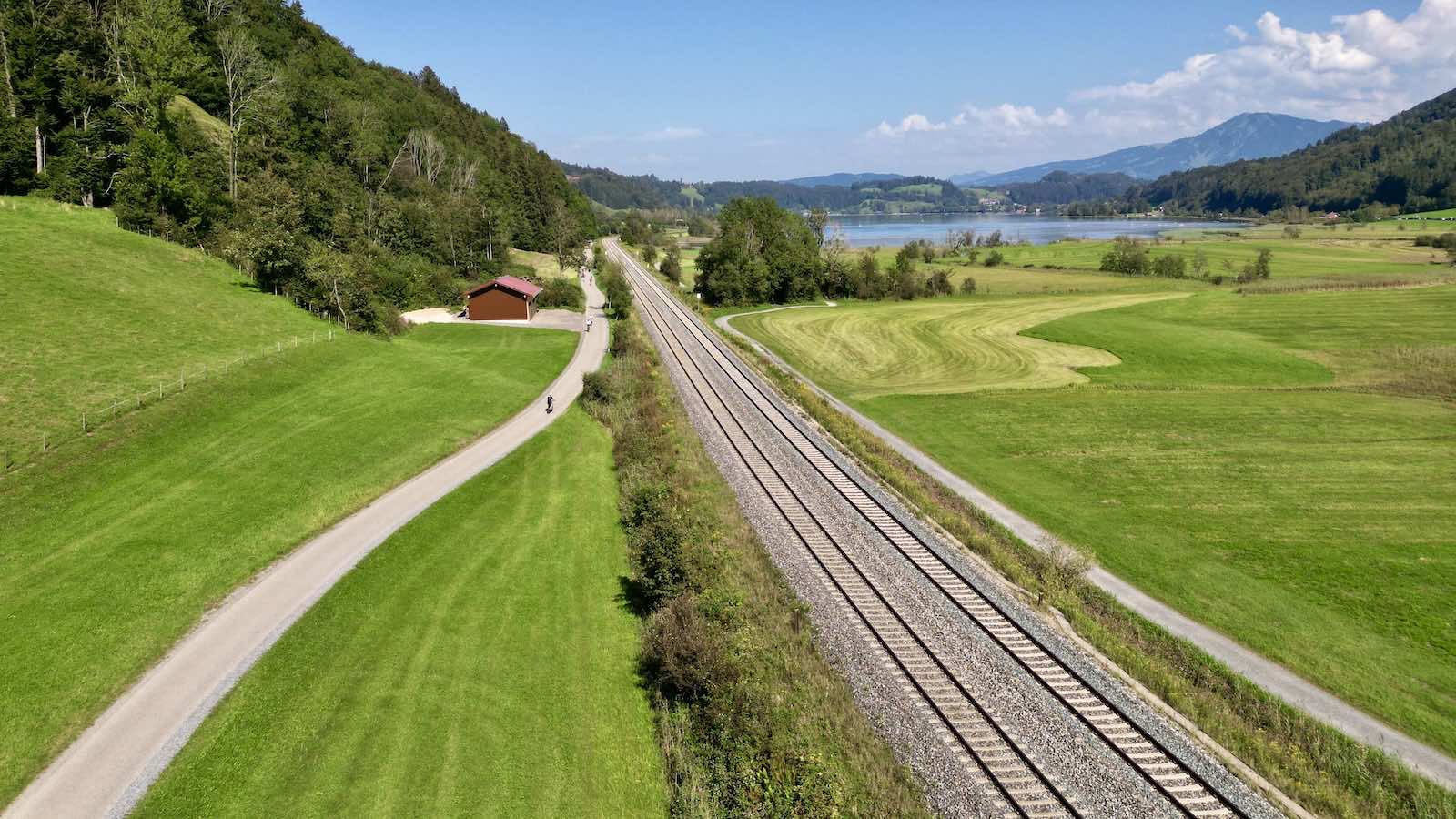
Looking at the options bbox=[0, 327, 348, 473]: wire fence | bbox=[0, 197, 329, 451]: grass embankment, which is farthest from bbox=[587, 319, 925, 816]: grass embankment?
bbox=[0, 197, 329, 451]: grass embankment

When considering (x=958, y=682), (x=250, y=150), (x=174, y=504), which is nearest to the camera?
(x=958, y=682)

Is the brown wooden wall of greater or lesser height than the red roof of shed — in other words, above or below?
below

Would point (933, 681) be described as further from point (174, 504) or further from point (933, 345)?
point (933, 345)

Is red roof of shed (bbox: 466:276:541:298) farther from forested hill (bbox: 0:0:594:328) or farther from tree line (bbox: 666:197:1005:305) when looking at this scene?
tree line (bbox: 666:197:1005:305)

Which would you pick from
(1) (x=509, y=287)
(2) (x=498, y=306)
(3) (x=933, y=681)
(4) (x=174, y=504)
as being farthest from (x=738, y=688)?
(2) (x=498, y=306)

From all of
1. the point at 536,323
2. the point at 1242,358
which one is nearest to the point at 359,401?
the point at 536,323

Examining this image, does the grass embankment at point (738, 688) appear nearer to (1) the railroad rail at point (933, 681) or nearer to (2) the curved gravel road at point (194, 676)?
(1) the railroad rail at point (933, 681)

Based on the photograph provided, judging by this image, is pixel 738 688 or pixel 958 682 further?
pixel 958 682
